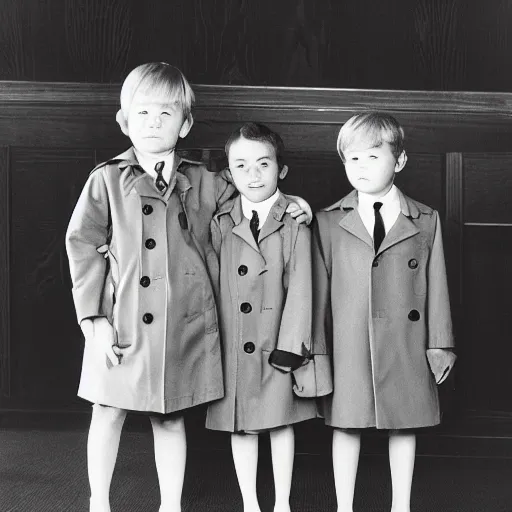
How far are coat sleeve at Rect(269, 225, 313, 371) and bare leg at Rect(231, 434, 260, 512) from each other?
237 millimetres

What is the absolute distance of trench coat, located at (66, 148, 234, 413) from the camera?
218cm

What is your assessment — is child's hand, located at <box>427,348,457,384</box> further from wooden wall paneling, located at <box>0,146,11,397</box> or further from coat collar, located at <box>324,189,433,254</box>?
wooden wall paneling, located at <box>0,146,11,397</box>

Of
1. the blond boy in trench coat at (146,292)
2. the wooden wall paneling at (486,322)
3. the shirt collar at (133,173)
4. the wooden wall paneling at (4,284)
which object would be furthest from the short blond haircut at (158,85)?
the wooden wall paneling at (486,322)

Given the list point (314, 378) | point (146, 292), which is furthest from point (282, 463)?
point (146, 292)

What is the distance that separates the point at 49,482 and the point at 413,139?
1675mm

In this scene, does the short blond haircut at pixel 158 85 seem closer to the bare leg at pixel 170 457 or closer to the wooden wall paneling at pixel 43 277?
the wooden wall paneling at pixel 43 277

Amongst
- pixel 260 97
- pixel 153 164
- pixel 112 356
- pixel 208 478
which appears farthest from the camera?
pixel 260 97

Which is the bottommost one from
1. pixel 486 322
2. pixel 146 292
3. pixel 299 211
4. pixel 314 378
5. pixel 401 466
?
pixel 401 466

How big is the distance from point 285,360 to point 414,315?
15.3 inches

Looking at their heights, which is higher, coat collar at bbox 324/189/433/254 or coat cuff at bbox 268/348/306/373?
coat collar at bbox 324/189/433/254

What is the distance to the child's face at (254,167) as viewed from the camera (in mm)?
2240

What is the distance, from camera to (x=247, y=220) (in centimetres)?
228

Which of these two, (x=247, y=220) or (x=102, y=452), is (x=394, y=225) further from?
(x=102, y=452)

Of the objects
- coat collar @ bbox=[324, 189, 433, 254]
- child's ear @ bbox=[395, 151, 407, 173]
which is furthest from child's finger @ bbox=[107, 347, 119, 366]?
child's ear @ bbox=[395, 151, 407, 173]
